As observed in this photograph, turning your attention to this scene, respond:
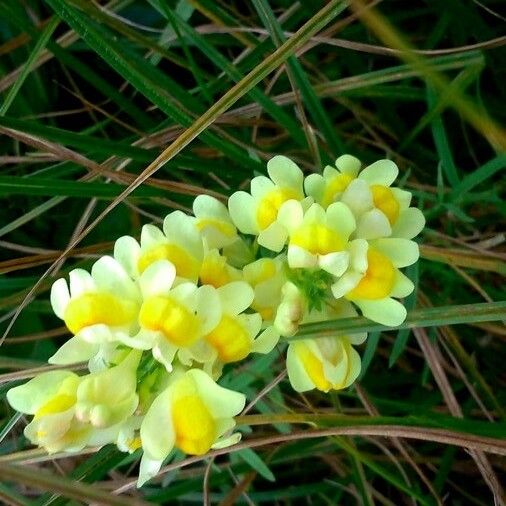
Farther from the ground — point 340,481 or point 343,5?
point 343,5

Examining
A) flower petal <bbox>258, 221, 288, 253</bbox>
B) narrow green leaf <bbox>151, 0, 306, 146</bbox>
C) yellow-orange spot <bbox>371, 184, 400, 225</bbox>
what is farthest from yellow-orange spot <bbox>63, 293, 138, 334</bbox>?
narrow green leaf <bbox>151, 0, 306, 146</bbox>

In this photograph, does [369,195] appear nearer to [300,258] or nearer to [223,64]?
[300,258]

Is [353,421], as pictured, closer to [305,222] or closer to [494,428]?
[494,428]

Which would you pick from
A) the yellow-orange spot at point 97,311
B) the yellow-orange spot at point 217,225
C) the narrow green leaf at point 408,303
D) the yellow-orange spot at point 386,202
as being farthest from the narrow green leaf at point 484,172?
the yellow-orange spot at point 97,311

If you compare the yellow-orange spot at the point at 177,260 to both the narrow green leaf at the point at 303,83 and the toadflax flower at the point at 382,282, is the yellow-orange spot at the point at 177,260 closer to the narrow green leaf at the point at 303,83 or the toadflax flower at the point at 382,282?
the toadflax flower at the point at 382,282

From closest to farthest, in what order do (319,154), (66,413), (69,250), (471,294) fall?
(66,413), (69,250), (319,154), (471,294)

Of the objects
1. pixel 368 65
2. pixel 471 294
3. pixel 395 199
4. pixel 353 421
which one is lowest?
pixel 471 294

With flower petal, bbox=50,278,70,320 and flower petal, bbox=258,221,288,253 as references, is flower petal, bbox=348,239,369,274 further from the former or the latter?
flower petal, bbox=50,278,70,320

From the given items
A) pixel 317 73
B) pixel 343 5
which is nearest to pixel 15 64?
pixel 317 73
